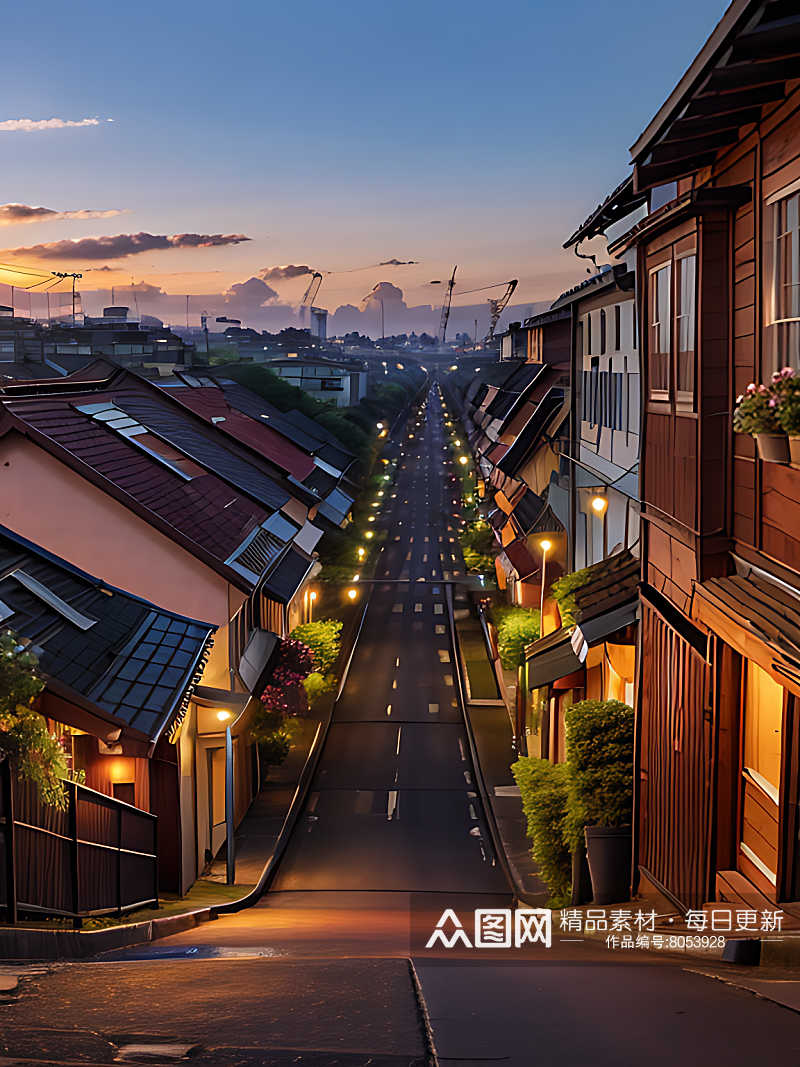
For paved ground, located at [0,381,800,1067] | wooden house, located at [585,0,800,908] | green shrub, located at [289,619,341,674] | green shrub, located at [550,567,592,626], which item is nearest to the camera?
paved ground, located at [0,381,800,1067]

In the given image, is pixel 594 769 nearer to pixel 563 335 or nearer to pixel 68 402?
pixel 68 402

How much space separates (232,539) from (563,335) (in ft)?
62.1

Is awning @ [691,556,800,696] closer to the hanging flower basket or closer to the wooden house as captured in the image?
the wooden house

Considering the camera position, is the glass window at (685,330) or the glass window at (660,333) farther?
the glass window at (660,333)

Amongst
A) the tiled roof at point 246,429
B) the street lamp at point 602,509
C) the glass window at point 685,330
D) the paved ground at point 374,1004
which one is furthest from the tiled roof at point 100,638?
the tiled roof at point 246,429

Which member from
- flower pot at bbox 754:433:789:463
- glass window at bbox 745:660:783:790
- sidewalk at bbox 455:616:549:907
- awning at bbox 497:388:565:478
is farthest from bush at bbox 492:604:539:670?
flower pot at bbox 754:433:789:463

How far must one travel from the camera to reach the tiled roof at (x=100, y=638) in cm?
1513

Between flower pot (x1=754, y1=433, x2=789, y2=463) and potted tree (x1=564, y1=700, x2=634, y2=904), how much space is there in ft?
24.3

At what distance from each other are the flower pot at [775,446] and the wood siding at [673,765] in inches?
134

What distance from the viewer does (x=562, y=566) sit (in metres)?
33.3

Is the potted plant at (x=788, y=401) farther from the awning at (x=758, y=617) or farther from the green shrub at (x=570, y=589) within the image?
the green shrub at (x=570, y=589)

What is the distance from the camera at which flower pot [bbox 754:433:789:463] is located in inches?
291

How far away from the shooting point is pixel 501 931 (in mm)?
13375

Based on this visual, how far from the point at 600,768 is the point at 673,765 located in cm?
284
